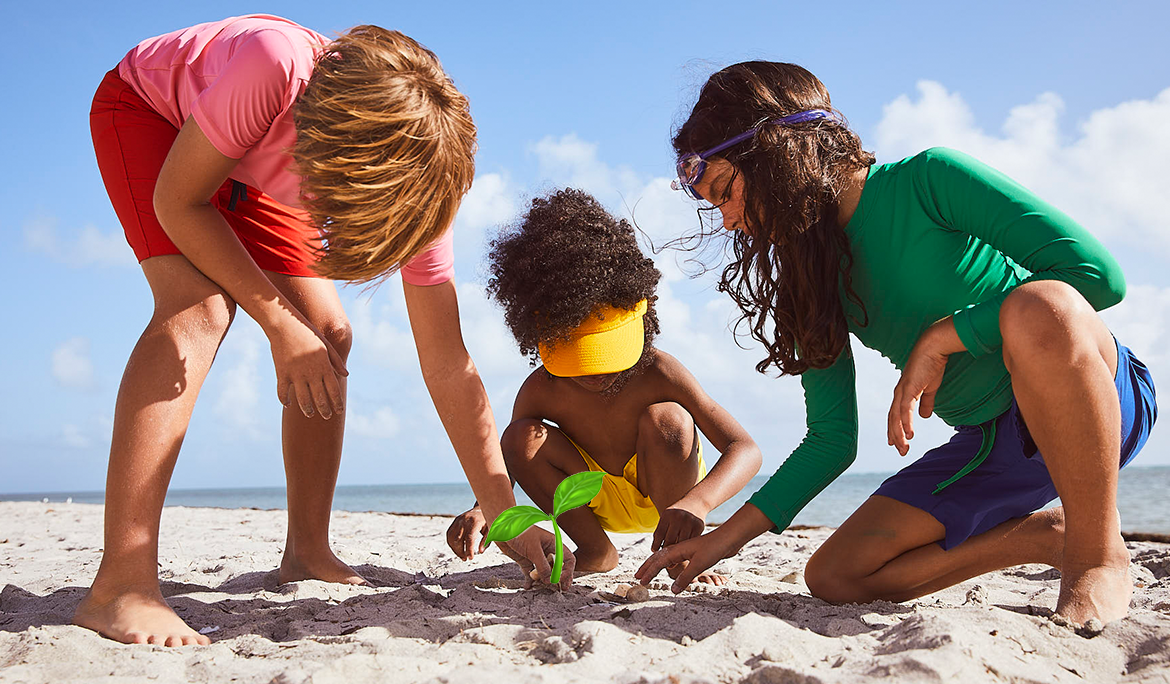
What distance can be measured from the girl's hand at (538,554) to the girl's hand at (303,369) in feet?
2.06

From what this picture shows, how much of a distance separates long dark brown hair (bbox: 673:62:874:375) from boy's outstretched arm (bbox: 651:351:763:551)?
15.5 inches

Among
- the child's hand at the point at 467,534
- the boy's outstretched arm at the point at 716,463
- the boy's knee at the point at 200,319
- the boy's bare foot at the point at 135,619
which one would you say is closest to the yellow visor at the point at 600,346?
the boy's outstretched arm at the point at 716,463

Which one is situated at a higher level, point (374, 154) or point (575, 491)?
point (374, 154)

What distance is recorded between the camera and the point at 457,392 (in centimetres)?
221

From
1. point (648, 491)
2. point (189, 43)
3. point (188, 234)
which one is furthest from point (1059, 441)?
point (189, 43)

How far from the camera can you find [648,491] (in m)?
2.61

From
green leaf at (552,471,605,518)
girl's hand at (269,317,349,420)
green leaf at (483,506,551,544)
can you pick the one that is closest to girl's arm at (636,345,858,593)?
green leaf at (552,471,605,518)

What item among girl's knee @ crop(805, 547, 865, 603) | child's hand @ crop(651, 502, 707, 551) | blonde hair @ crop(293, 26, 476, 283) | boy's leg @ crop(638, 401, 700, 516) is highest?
blonde hair @ crop(293, 26, 476, 283)

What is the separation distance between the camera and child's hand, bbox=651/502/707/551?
2045 mm


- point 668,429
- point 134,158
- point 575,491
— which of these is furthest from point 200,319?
point 668,429

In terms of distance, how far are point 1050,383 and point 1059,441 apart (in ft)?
0.41

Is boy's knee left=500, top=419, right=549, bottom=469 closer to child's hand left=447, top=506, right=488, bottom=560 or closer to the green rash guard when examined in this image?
child's hand left=447, top=506, right=488, bottom=560

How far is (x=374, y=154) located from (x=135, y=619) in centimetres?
105

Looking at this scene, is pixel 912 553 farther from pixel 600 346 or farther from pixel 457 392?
pixel 457 392
